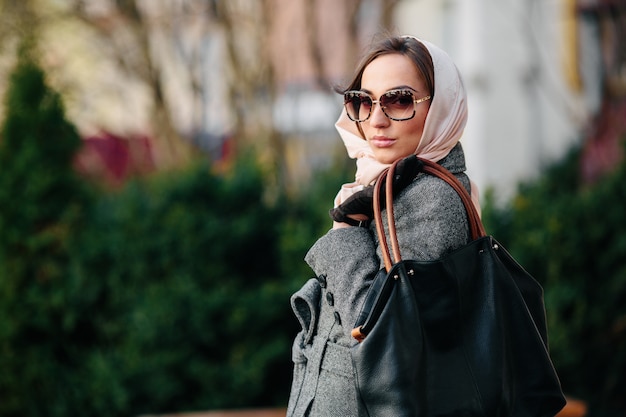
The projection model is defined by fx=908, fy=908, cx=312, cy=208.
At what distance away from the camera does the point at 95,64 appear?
50.2 feet

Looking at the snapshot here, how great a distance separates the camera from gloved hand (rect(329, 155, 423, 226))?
2461mm

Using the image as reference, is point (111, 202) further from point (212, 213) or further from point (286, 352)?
point (286, 352)

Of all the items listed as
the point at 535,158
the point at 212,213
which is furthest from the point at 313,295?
the point at 535,158

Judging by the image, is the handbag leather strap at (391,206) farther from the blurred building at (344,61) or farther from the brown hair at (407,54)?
the blurred building at (344,61)

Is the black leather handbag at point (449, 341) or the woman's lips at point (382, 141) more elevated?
the woman's lips at point (382, 141)

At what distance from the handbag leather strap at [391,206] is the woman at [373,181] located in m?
0.02

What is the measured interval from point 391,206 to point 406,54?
50cm

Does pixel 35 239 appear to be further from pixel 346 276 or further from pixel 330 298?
pixel 346 276

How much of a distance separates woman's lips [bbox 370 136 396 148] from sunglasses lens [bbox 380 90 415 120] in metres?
0.07

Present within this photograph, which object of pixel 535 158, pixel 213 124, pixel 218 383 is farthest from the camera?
pixel 213 124

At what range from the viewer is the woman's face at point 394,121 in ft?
8.55

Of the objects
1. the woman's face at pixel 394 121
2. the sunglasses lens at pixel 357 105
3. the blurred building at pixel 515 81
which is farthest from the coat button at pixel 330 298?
the blurred building at pixel 515 81

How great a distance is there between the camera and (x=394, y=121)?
2.61 metres

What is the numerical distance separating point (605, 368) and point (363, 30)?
308 inches
